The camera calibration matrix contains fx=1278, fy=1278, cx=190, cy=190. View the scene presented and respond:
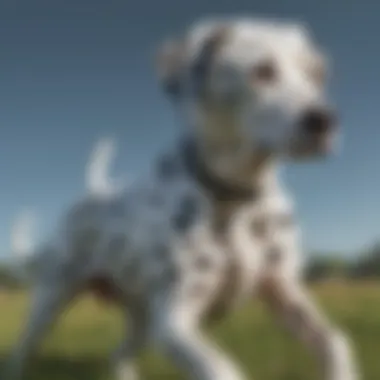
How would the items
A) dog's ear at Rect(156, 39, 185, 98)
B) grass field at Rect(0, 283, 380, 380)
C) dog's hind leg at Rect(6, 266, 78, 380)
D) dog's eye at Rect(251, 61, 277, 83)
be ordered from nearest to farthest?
dog's eye at Rect(251, 61, 277, 83), dog's ear at Rect(156, 39, 185, 98), dog's hind leg at Rect(6, 266, 78, 380), grass field at Rect(0, 283, 380, 380)

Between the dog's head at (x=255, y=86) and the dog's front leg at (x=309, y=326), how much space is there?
287mm

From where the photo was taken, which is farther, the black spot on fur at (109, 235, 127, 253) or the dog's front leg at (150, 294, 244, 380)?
the black spot on fur at (109, 235, 127, 253)

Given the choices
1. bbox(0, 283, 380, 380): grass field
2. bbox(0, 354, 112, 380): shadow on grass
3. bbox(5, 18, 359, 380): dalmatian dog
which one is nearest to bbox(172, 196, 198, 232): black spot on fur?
bbox(5, 18, 359, 380): dalmatian dog

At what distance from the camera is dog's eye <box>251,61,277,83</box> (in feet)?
6.92

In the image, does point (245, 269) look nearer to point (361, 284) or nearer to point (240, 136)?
point (240, 136)

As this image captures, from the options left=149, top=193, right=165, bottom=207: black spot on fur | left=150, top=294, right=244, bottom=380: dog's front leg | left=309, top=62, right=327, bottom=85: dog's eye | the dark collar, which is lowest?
left=150, top=294, right=244, bottom=380: dog's front leg

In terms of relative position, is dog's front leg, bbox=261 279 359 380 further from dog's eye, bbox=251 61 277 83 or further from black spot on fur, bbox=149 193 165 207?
dog's eye, bbox=251 61 277 83

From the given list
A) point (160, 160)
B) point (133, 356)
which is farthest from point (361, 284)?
point (160, 160)

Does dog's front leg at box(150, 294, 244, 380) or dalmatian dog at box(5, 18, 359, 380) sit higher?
dalmatian dog at box(5, 18, 359, 380)

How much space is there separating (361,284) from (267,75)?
6.90ft

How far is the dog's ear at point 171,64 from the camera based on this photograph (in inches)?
87.7

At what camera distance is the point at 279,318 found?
229cm

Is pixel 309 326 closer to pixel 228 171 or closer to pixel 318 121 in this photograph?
pixel 228 171

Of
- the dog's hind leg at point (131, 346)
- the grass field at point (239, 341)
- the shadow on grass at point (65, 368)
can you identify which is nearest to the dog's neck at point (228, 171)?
the dog's hind leg at point (131, 346)
